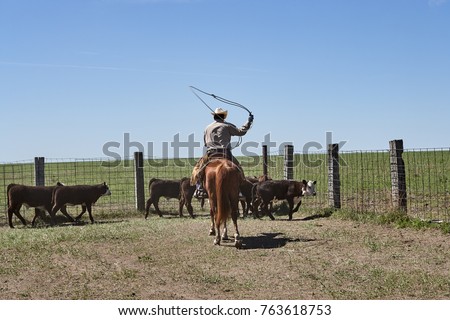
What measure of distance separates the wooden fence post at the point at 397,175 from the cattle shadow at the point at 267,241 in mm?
3237

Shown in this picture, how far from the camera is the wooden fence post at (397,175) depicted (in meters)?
14.0

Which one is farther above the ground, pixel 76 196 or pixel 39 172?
pixel 39 172

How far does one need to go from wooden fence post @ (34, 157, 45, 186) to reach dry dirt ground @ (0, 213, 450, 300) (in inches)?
186

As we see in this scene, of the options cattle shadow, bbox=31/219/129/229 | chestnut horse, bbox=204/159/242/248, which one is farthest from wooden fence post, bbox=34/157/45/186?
chestnut horse, bbox=204/159/242/248

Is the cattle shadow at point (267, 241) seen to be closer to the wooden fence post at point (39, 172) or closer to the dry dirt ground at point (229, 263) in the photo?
the dry dirt ground at point (229, 263)

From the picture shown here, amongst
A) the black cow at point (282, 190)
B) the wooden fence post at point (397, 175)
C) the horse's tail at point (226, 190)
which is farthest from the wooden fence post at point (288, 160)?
the horse's tail at point (226, 190)

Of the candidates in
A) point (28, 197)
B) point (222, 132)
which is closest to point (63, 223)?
point (28, 197)

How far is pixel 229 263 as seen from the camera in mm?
9578

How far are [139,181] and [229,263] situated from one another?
1022cm

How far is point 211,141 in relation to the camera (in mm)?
12430

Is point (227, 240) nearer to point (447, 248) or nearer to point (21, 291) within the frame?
point (447, 248)

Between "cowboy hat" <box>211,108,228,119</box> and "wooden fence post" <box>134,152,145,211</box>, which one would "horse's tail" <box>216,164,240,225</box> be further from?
"wooden fence post" <box>134,152,145,211</box>

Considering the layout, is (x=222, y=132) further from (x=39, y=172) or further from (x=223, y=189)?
(x=39, y=172)

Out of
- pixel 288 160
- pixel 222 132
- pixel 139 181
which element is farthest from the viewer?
pixel 139 181
